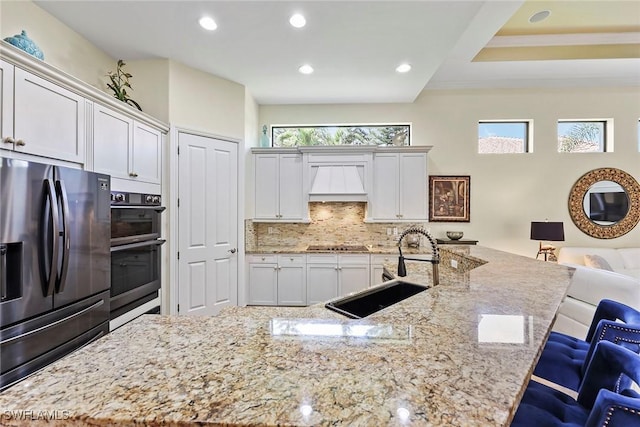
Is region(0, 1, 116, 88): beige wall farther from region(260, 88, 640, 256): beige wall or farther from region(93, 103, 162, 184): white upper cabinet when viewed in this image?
region(260, 88, 640, 256): beige wall

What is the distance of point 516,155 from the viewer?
14.2 feet

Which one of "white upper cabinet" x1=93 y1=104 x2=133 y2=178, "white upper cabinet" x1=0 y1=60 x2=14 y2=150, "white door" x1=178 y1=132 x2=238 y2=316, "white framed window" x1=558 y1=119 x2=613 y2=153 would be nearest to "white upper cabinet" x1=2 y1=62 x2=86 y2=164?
"white upper cabinet" x1=0 y1=60 x2=14 y2=150

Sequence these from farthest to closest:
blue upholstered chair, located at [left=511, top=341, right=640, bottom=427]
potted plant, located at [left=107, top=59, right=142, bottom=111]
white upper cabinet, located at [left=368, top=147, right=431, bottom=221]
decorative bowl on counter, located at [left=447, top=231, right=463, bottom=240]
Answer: decorative bowl on counter, located at [left=447, top=231, right=463, bottom=240] → white upper cabinet, located at [left=368, top=147, right=431, bottom=221] → potted plant, located at [left=107, top=59, right=142, bottom=111] → blue upholstered chair, located at [left=511, top=341, right=640, bottom=427]

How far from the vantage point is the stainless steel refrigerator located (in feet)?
4.49

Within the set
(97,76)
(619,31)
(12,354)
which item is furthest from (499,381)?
(619,31)

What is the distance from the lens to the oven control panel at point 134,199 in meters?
2.28

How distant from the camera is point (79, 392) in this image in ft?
2.02

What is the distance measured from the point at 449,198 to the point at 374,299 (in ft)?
10.6

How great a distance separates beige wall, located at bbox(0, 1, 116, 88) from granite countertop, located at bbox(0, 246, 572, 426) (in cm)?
280

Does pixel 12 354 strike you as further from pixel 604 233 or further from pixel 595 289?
pixel 604 233

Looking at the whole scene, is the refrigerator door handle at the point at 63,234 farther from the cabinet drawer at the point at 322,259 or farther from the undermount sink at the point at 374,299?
the cabinet drawer at the point at 322,259

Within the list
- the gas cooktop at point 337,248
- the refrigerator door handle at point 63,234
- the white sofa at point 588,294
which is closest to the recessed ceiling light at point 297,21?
the refrigerator door handle at point 63,234

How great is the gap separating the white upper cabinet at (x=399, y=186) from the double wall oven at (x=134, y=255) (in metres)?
2.82

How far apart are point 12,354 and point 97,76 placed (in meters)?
2.81
